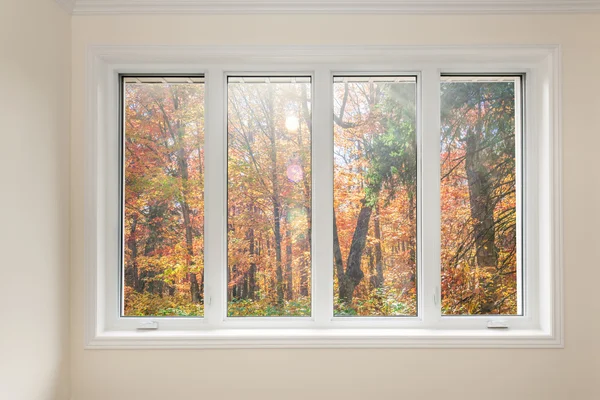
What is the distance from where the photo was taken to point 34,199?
1792 mm

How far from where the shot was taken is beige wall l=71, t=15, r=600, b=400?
2.06m

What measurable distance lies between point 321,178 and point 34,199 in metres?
1.34

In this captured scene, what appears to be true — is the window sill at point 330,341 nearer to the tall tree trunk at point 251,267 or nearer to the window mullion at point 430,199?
the window mullion at point 430,199

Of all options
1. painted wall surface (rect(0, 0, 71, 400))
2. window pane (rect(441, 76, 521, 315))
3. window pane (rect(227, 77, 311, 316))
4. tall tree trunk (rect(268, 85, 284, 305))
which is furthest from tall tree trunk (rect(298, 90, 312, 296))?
painted wall surface (rect(0, 0, 71, 400))

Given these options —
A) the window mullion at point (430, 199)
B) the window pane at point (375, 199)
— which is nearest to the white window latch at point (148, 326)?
the window pane at point (375, 199)

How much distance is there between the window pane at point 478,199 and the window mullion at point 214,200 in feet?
3.90

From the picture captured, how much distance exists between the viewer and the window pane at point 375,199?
2.21 meters
